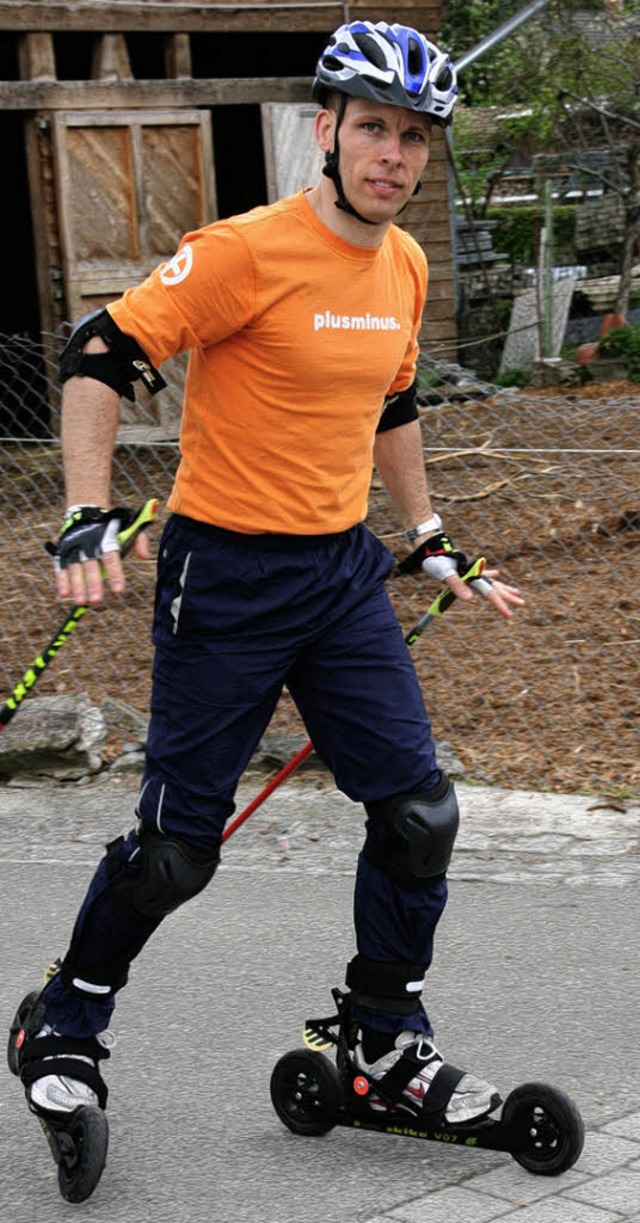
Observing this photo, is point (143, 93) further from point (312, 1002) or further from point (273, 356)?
point (273, 356)

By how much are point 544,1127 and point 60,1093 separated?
0.92 metres

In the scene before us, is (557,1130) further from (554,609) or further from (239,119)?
(239,119)

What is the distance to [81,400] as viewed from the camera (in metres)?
3.34

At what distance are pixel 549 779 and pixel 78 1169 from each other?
297 centimetres

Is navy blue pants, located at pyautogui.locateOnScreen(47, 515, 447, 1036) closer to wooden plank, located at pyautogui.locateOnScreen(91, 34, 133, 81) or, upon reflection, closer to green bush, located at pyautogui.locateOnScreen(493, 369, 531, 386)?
wooden plank, located at pyautogui.locateOnScreen(91, 34, 133, 81)

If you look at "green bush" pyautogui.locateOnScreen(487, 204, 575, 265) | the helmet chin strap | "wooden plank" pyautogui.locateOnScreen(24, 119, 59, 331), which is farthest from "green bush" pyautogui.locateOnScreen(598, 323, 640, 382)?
the helmet chin strap

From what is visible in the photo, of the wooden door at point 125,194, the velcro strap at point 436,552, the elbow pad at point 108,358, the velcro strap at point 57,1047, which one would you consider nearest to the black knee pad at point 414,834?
the velcro strap at point 436,552

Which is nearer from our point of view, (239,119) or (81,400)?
(81,400)

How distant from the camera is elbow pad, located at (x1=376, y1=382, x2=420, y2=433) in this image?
13.1 ft

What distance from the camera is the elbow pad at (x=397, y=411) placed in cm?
398

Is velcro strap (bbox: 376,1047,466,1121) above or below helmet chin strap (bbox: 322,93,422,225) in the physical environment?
below

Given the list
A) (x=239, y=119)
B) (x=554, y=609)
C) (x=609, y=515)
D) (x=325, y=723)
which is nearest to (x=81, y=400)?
(x=325, y=723)

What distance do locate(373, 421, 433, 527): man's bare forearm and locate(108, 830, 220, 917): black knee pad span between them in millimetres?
950

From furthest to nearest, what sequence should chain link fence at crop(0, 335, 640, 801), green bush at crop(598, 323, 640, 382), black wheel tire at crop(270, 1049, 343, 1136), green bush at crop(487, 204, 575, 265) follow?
green bush at crop(487, 204, 575, 265)
green bush at crop(598, 323, 640, 382)
chain link fence at crop(0, 335, 640, 801)
black wheel tire at crop(270, 1049, 343, 1136)
